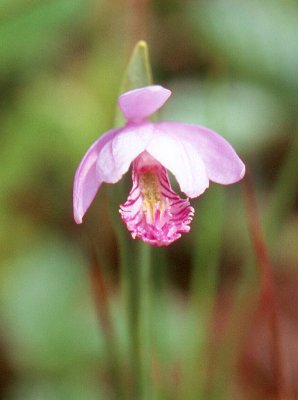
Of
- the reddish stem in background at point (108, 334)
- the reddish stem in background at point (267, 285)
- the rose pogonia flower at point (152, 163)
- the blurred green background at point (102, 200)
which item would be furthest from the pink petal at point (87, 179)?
the blurred green background at point (102, 200)

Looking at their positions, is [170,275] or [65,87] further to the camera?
[170,275]

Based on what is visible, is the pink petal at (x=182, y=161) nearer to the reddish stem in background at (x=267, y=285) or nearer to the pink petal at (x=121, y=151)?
the pink petal at (x=121, y=151)

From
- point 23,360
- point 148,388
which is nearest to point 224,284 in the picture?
point 23,360

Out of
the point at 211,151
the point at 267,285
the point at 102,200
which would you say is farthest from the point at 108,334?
the point at 102,200

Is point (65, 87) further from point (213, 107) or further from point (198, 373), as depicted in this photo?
point (198, 373)

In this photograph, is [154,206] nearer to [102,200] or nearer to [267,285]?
[267,285]
